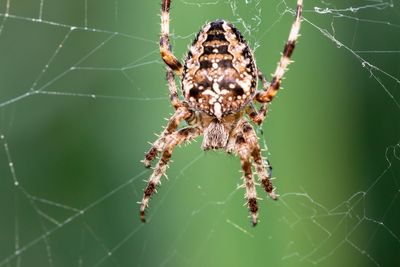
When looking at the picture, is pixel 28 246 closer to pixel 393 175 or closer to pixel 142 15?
pixel 142 15

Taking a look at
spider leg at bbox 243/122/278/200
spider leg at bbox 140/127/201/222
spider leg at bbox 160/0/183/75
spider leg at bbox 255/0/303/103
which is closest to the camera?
spider leg at bbox 255/0/303/103

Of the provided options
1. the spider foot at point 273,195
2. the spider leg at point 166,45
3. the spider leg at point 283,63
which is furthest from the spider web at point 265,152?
the spider leg at point 283,63

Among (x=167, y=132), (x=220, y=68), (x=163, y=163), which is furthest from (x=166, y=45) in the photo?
(x=163, y=163)

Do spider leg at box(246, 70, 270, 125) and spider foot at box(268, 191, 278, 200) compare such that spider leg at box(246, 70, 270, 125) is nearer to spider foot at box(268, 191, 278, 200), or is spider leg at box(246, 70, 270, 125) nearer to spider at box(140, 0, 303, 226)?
spider at box(140, 0, 303, 226)

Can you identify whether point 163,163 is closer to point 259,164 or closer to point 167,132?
point 167,132

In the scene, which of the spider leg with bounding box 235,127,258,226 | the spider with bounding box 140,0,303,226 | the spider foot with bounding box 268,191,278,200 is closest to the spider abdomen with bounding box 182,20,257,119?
the spider with bounding box 140,0,303,226

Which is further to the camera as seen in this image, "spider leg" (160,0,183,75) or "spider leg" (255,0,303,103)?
"spider leg" (160,0,183,75)
